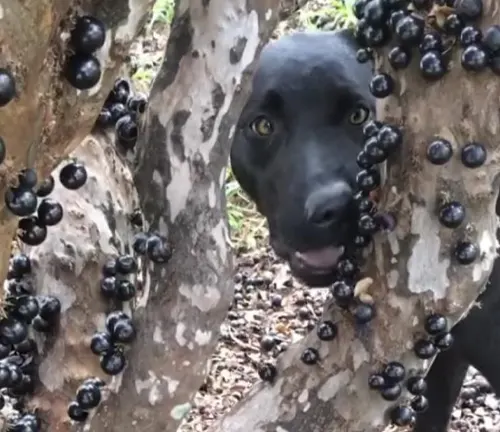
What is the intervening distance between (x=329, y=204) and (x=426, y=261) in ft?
2.54

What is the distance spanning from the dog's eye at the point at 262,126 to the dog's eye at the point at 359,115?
20cm

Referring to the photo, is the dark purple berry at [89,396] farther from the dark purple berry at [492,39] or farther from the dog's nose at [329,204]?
the dog's nose at [329,204]

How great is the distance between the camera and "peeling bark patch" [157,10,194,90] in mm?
1122

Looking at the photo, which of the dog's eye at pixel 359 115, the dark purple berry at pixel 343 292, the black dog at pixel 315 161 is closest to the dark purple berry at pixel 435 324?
the dark purple berry at pixel 343 292

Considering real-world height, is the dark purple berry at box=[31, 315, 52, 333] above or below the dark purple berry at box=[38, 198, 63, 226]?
below

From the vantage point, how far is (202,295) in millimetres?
1163

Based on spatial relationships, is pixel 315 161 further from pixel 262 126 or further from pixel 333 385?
pixel 333 385

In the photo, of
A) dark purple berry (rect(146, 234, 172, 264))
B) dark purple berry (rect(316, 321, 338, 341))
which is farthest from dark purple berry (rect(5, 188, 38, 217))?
dark purple berry (rect(316, 321, 338, 341))

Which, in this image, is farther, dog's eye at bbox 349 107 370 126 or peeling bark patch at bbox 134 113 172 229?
dog's eye at bbox 349 107 370 126

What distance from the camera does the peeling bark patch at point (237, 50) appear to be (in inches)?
43.3

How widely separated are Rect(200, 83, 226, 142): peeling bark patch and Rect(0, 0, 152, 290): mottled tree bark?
175mm

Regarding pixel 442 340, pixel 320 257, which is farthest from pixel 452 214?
pixel 320 257

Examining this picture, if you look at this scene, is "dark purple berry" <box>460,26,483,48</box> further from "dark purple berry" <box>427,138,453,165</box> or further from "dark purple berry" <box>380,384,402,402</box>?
"dark purple berry" <box>380,384,402,402</box>

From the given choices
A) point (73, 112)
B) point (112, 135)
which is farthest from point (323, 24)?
point (73, 112)
